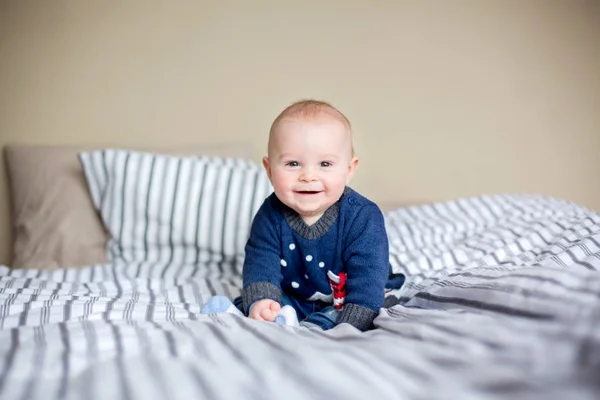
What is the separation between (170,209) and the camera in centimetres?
173

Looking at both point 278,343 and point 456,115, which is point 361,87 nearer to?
point 456,115

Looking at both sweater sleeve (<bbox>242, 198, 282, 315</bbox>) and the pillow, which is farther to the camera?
the pillow

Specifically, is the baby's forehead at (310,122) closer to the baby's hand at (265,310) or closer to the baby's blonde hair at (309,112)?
the baby's blonde hair at (309,112)

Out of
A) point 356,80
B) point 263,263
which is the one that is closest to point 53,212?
point 263,263

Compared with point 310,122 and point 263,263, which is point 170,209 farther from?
point 310,122

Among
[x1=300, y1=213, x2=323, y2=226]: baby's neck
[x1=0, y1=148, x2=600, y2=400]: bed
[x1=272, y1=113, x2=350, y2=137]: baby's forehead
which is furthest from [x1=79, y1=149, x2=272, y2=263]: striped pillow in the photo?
[x1=272, y1=113, x2=350, y2=137]: baby's forehead

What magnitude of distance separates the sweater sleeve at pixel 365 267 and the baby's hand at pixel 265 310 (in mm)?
130

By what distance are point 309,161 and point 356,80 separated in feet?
3.70

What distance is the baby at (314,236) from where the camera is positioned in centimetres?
114

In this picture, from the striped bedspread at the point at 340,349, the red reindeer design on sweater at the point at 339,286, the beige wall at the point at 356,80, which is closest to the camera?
the striped bedspread at the point at 340,349

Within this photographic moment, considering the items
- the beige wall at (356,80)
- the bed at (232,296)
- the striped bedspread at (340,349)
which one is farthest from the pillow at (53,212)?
the striped bedspread at (340,349)

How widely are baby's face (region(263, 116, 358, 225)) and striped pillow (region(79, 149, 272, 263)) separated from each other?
22.6 inches

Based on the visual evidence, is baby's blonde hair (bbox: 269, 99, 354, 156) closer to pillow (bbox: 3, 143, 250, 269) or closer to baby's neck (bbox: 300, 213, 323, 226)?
baby's neck (bbox: 300, 213, 323, 226)

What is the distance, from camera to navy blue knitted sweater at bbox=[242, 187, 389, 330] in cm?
118
